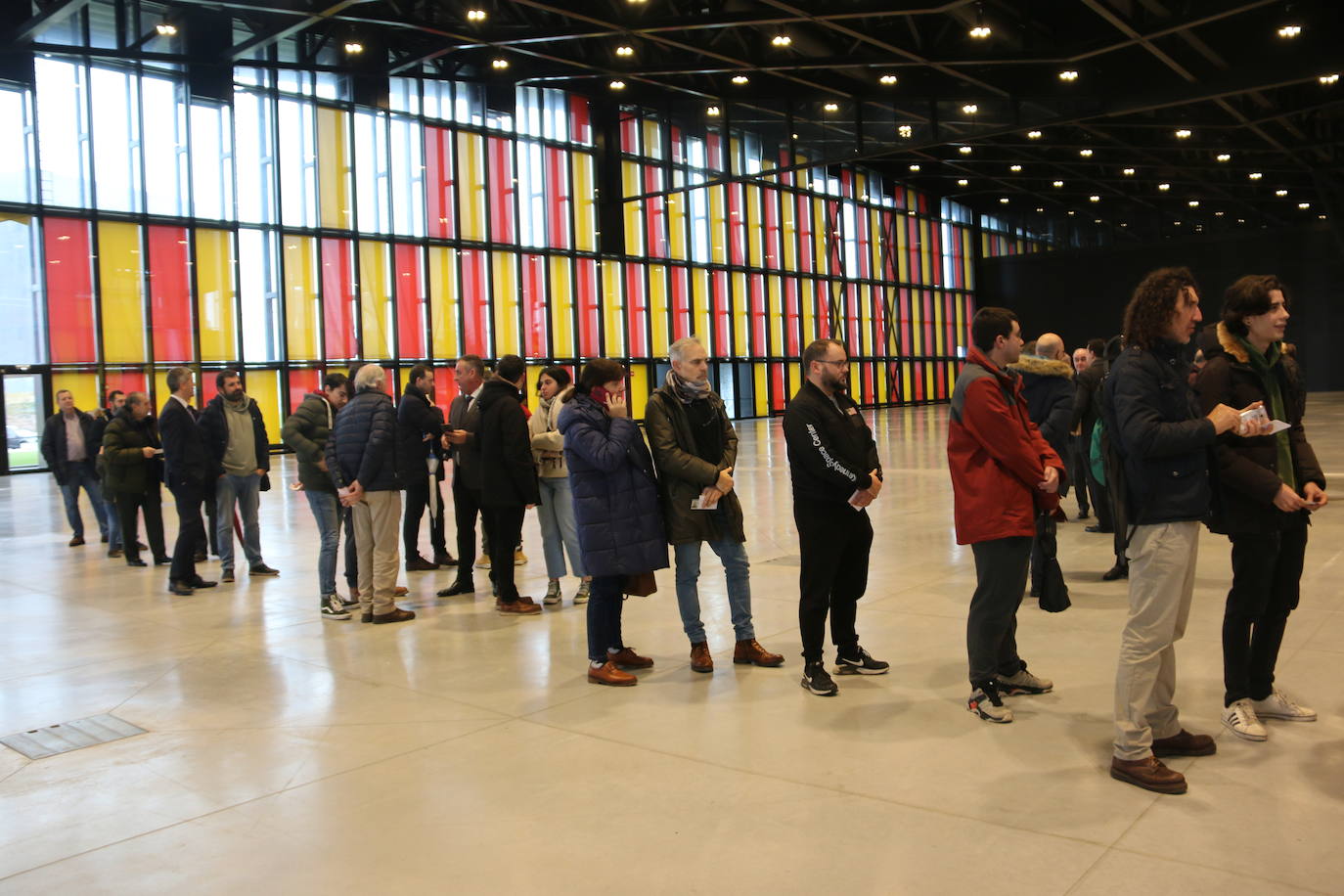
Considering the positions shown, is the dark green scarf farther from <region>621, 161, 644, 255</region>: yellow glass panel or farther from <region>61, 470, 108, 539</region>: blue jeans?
<region>621, 161, 644, 255</region>: yellow glass panel

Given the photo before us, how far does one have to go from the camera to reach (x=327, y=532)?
7.83m

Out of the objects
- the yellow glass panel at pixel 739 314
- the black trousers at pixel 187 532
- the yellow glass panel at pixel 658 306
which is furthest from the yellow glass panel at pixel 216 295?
the black trousers at pixel 187 532

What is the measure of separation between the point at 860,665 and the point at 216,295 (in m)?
23.6

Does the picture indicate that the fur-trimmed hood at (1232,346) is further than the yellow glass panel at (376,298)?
No

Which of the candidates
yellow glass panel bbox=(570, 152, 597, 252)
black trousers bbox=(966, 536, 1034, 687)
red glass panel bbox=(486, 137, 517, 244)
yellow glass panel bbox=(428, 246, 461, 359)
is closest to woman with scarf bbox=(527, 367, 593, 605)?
black trousers bbox=(966, 536, 1034, 687)

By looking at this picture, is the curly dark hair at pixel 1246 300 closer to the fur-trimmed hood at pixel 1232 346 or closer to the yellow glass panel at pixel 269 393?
the fur-trimmed hood at pixel 1232 346

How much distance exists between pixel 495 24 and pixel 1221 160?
77.2 feet

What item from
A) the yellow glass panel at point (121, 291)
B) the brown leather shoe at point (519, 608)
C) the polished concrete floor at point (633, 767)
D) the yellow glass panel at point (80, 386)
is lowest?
the polished concrete floor at point (633, 767)

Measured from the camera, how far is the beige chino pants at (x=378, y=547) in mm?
7164

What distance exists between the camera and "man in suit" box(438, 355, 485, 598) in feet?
26.4

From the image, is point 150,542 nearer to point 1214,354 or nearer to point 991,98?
point 1214,354

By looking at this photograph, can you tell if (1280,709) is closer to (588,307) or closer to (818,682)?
(818,682)

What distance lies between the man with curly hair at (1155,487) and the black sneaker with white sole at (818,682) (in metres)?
1.44

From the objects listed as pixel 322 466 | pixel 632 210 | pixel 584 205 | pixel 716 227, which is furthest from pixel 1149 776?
pixel 716 227
